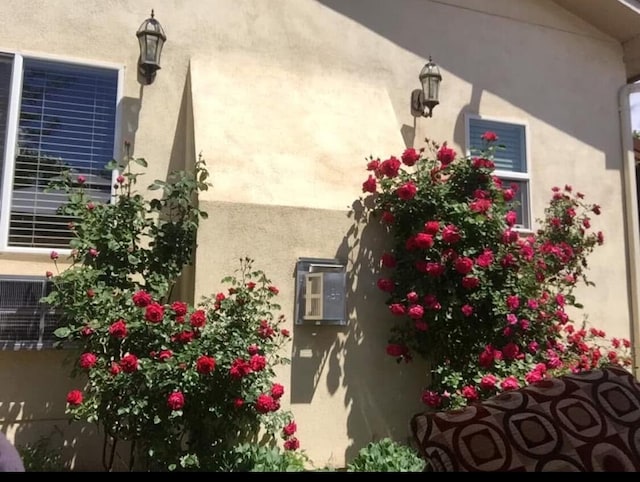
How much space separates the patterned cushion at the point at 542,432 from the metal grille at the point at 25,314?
2.60m

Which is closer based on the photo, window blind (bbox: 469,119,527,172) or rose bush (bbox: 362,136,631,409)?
rose bush (bbox: 362,136,631,409)

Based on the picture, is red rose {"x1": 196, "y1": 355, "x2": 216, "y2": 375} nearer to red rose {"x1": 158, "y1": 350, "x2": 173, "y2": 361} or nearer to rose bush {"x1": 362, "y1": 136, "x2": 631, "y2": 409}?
red rose {"x1": 158, "y1": 350, "x2": 173, "y2": 361}

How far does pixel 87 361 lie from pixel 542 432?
2.72 metres

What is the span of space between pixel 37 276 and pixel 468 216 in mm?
3229

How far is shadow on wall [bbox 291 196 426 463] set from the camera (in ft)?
15.0

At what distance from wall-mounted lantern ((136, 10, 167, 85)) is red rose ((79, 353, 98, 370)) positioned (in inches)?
93.8

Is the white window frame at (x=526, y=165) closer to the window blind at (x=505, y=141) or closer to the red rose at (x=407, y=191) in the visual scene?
the window blind at (x=505, y=141)

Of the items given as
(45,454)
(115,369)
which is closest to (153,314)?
(115,369)

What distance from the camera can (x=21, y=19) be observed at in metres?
4.67

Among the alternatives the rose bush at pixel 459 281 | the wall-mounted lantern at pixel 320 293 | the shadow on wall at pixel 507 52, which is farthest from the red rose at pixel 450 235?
the shadow on wall at pixel 507 52

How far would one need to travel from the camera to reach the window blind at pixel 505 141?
613cm

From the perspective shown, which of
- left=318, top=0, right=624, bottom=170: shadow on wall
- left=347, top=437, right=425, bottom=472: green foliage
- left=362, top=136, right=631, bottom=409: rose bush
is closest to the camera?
left=347, top=437, right=425, bottom=472: green foliage

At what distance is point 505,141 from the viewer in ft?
20.6

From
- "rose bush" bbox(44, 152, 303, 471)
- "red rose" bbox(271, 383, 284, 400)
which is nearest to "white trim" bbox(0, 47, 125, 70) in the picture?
"rose bush" bbox(44, 152, 303, 471)
